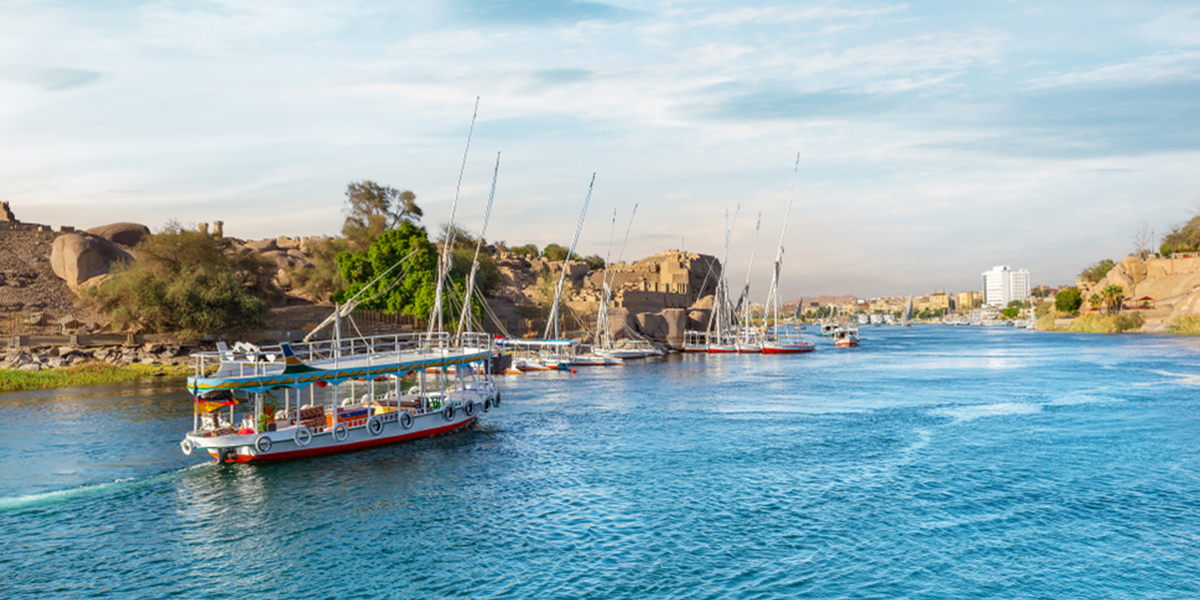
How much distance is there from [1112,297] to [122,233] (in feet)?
646

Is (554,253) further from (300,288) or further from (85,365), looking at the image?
(85,365)

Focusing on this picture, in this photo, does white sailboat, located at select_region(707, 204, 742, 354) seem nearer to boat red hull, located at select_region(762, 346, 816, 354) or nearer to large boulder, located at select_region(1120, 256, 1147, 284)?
boat red hull, located at select_region(762, 346, 816, 354)

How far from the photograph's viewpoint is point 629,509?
25.0m

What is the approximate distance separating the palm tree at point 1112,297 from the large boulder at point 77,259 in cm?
19193

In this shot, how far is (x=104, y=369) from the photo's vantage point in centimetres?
6400

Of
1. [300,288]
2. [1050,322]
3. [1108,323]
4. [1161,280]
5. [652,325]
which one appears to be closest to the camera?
[300,288]

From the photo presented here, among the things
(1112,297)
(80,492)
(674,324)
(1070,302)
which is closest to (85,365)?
(80,492)

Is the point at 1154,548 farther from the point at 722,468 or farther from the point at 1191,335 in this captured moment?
the point at 1191,335

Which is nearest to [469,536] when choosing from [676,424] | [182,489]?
[182,489]

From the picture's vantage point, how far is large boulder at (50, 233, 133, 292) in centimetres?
9488

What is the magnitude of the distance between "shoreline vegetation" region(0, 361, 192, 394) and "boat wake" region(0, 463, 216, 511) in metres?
35.7

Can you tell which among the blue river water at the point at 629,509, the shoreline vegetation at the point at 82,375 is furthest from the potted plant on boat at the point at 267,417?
the shoreline vegetation at the point at 82,375

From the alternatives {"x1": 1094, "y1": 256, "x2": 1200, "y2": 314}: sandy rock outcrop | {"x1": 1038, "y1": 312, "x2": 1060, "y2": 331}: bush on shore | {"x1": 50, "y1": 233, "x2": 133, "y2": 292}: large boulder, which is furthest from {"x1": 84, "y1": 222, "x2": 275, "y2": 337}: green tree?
{"x1": 1038, "y1": 312, "x2": 1060, "y2": 331}: bush on shore

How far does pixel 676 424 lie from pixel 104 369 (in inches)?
1998
